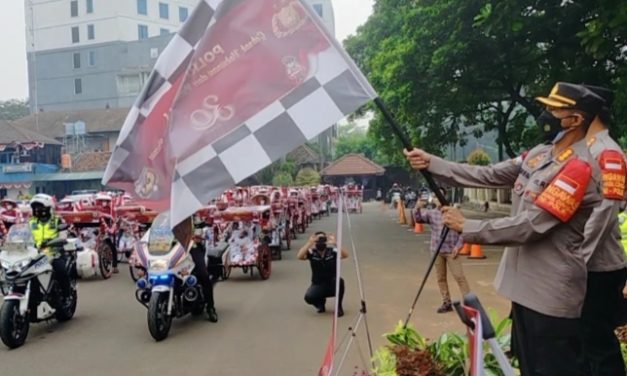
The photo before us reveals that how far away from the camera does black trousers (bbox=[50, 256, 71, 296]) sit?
7.64m

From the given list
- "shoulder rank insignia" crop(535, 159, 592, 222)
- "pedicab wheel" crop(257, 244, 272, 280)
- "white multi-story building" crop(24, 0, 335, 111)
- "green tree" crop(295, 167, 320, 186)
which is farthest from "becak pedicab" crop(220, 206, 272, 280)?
"white multi-story building" crop(24, 0, 335, 111)

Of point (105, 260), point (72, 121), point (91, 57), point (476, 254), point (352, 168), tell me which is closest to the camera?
point (105, 260)

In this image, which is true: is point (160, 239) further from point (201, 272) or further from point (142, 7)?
point (142, 7)

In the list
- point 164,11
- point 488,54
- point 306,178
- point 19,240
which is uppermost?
point 164,11

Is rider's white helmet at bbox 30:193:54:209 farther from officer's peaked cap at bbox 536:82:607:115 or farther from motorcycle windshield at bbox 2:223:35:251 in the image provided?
officer's peaked cap at bbox 536:82:607:115

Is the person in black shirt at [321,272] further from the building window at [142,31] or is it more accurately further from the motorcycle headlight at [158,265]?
the building window at [142,31]

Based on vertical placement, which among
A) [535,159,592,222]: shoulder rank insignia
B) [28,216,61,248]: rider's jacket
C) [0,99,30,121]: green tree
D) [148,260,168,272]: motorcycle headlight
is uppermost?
[0,99,30,121]: green tree

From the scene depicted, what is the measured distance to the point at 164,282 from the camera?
6922 millimetres

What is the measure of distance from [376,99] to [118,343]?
4986 millimetres

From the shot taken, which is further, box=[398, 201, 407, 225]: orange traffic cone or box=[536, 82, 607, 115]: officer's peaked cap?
box=[398, 201, 407, 225]: orange traffic cone

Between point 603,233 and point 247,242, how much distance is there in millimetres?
8347

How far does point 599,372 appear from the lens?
363cm

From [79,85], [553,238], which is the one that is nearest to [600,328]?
[553,238]

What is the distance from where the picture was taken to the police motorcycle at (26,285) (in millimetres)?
6734
